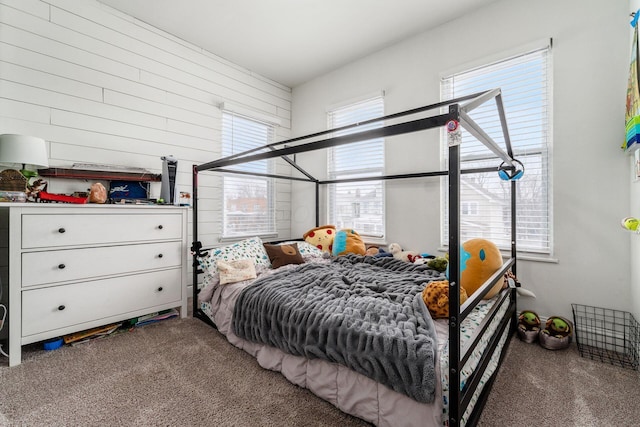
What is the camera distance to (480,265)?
65.9 inches

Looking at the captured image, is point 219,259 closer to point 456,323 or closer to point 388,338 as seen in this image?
point 388,338

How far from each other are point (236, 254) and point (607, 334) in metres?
2.68

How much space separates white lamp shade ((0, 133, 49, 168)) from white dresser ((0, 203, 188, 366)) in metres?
0.30

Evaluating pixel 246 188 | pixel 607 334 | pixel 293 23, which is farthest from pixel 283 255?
pixel 607 334

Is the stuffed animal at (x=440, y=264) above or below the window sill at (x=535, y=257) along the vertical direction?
below

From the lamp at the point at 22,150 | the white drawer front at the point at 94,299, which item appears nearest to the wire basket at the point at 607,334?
the white drawer front at the point at 94,299

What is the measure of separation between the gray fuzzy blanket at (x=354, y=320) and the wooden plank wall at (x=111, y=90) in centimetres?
152

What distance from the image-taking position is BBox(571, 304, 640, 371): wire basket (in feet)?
5.54

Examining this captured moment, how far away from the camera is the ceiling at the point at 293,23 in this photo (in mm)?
2299

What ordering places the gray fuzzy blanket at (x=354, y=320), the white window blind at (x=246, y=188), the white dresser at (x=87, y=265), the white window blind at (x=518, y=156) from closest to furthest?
the gray fuzzy blanket at (x=354, y=320), the white dresser at (x=87, y=265), the white window blind at (x=518, y=156), the white window blind at (x=246, y=188)

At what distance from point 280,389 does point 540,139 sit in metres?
2.46

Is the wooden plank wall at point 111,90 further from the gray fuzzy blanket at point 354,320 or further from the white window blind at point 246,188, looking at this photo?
the gray fuzzy blanket at point 354,320

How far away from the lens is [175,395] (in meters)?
1.38

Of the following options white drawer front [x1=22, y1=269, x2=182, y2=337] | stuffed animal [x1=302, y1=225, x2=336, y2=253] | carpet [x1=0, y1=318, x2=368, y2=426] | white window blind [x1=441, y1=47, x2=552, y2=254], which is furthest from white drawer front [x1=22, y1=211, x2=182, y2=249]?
white window blind [x1=441, y1=47, x2=552, y2=254]
